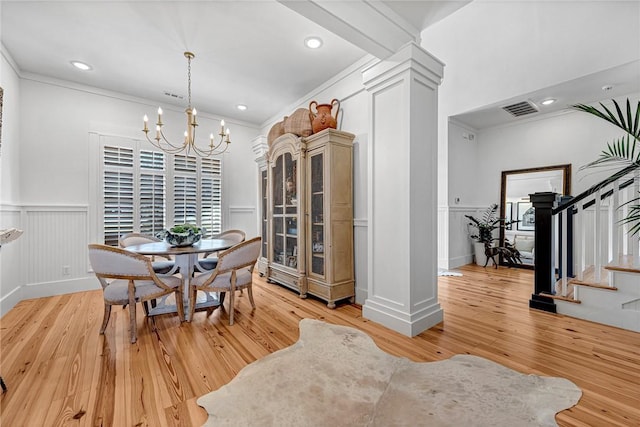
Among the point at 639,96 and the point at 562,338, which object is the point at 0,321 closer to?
the point at 562,338

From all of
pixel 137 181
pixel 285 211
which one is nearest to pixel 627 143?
pixel 285 211

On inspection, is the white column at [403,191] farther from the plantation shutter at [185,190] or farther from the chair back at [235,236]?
the plantation shutter at [185,190]

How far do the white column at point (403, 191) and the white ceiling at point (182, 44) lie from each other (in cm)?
50

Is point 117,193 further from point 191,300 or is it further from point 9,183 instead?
point 191,300

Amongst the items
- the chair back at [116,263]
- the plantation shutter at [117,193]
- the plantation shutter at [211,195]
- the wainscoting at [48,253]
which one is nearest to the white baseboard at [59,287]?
the wainscoting at [48,253]

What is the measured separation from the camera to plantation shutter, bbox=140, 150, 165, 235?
13.1 feet

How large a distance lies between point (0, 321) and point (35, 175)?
1.75 meters

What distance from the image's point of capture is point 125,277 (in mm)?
2172

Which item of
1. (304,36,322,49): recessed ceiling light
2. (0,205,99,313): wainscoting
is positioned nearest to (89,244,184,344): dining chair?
(0,205,99,313): wainscoting

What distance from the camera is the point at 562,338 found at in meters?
2.19

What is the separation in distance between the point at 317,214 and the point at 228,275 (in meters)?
1.20

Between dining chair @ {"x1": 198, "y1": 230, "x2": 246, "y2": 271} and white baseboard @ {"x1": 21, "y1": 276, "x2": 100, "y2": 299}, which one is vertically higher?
dining chair @ {"x1": 198, "y1": 230, "x2": 246, "y2": 271}

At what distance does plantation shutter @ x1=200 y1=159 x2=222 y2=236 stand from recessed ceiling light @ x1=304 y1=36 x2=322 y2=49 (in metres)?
2.67

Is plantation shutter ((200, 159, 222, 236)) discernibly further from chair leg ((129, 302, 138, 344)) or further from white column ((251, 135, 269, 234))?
chair leg ((129, 302, 138, 344))
